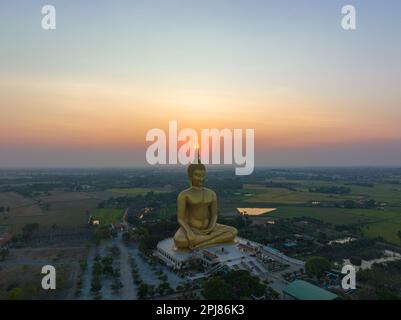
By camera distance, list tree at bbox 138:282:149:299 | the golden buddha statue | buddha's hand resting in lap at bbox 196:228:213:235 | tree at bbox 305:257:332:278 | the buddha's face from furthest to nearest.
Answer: buddha's hand resting in lap at bbox 196:228:213:235 → the buddha's face → the golden buddha statue → tree at bbox 305:257:332:278 → tree at bbox 138:282:149:299

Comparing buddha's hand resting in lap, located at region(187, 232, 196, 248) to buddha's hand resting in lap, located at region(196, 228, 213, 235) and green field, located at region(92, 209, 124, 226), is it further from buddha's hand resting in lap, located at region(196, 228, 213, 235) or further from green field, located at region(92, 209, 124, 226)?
green field, located at region(92, 209, 124, 226)

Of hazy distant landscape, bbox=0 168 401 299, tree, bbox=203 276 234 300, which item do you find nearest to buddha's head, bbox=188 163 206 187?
hazy distant landscape, bbox=0 168 401 299

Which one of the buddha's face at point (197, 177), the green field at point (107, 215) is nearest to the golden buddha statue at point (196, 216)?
the buddha's face at point (197, 177)

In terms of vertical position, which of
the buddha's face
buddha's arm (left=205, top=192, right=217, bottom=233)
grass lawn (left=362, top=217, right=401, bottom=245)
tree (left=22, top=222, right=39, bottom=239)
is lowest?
grass lawn (left=362, top=217, right=401, bottom=245)

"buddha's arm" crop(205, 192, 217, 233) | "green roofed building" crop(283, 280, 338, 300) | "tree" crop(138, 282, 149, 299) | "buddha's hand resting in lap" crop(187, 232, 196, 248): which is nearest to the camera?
"green roofed building" crop(283, 280, 338, 300)

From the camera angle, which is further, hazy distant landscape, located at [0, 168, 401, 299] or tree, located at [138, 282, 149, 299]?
hazy distant landscape, located at [0, 168, 401, 299]

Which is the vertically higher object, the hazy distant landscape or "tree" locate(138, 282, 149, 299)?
"tree" locate(138, 282, 149, 299)

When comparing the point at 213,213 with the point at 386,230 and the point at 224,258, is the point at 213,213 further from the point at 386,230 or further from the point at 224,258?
the point at 386,230

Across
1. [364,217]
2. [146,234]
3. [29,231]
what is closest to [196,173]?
[146,234]
